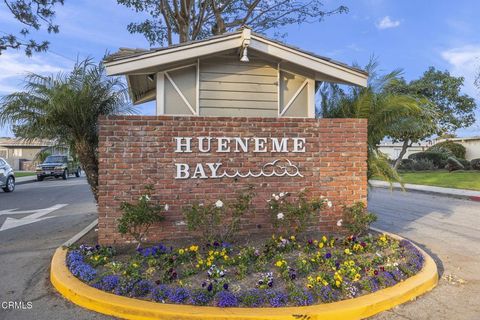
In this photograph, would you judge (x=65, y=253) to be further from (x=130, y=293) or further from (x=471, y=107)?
(x=471, y=107)

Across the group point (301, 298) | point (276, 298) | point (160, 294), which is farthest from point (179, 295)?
point (301, 298)

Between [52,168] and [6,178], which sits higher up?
[52,168]

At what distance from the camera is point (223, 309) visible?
3.86 meters

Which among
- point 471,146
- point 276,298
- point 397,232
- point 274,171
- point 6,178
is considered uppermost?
point 471,146

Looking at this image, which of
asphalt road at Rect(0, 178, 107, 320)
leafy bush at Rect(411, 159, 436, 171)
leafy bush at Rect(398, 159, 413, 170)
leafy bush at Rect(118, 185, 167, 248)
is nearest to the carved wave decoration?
leafy bush at Rect(118, 185, 167, 248)

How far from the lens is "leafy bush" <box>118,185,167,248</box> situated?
5.53 meters

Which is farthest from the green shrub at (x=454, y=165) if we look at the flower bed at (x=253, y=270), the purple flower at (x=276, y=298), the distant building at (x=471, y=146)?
the purple flower at (x=276, y=298)

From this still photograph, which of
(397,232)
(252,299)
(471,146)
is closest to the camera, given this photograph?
(252,299)

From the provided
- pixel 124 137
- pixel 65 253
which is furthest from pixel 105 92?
pixel 65 253

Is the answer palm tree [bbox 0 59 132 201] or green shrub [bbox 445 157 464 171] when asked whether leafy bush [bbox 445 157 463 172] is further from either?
palm tree [bbox 0 59 132 201]

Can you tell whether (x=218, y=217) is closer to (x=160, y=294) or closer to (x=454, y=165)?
(x=160, y=294)

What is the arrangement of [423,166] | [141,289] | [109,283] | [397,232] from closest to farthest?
1. [141,289]
2. [109,283]
3. [397,232]
4. [423,166]

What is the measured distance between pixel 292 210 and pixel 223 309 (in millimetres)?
2443

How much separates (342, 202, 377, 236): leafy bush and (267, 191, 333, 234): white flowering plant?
14.7 inches
